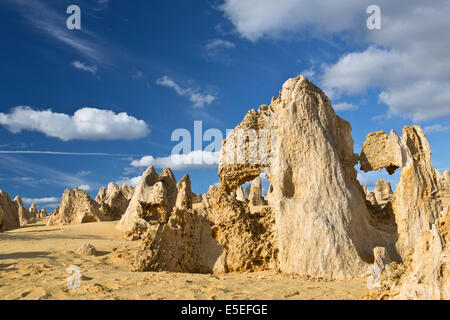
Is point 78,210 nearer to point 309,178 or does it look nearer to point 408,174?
point 309,178

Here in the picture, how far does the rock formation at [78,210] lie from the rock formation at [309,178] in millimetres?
12327

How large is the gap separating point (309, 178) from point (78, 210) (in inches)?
603

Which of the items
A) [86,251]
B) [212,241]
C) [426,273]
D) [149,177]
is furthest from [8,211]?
[426,273]

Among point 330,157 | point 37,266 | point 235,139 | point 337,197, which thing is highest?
point 235,139

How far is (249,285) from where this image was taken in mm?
5797

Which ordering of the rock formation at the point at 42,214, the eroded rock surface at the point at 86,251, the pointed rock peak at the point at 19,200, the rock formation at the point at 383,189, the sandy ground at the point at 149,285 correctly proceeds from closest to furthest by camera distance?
the sandy ground at the point at 149,285
the eroded rock surface at the point at 86,251
the pointed rock peak at the point at 19,200
the rock formation at the point at 383,189
the rock formation at the point at 42,214

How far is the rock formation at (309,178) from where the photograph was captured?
6758 millimetres

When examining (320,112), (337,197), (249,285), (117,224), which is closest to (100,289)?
(249,285)

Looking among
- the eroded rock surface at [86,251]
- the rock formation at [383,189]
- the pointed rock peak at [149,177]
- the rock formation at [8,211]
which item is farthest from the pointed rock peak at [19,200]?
the rock formation at [383,189]

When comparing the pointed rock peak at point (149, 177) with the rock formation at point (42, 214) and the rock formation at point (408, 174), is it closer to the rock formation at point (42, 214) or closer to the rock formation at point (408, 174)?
the rock formation at point (408, 174)

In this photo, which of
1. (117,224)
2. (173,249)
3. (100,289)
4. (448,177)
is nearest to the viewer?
(100,289)

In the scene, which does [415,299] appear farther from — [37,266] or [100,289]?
[37,266]

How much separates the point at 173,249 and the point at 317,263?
120 inches

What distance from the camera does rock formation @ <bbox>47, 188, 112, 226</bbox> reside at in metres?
18.5
